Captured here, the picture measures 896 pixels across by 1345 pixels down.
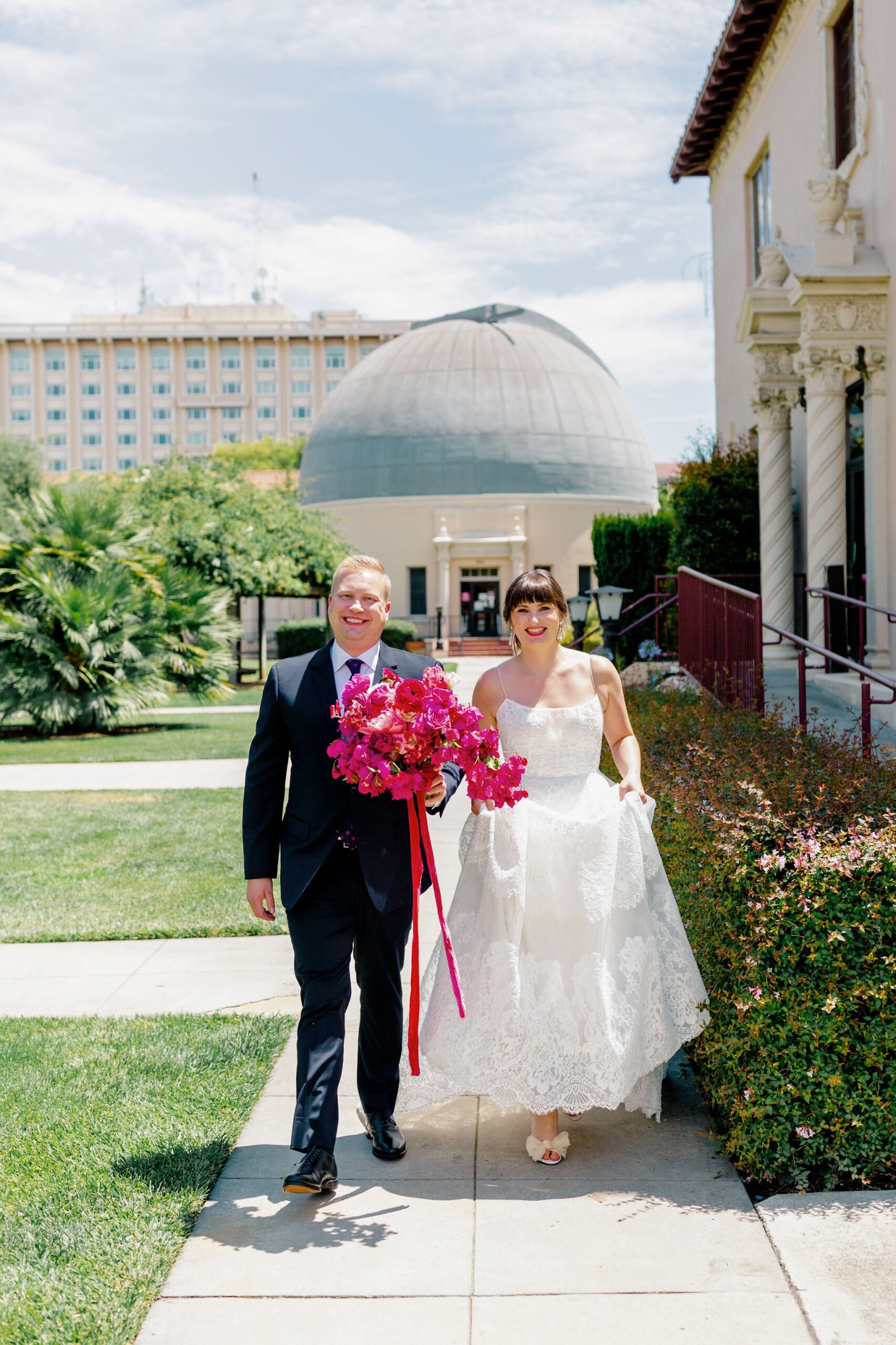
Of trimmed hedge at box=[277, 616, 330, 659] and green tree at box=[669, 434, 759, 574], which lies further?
trimmed hedge at box=[277, 616, 330, 659]

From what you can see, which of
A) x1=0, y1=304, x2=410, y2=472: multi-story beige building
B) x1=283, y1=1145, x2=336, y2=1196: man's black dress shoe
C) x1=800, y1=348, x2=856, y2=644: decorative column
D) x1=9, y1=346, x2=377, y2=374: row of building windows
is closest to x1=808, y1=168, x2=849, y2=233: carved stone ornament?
x1=800, y1=348, x2=856, y2=644: decorative column

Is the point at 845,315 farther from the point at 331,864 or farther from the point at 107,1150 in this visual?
the point at 107,1150

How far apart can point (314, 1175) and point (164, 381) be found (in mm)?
116785

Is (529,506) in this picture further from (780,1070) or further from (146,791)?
(780,1070)

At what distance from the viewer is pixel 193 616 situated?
22172 mm

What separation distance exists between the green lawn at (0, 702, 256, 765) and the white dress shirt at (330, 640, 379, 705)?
10343mm

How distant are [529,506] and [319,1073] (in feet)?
183

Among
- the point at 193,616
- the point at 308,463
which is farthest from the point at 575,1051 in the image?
the point at 308,463

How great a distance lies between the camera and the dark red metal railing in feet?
31.5

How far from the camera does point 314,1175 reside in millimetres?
3703

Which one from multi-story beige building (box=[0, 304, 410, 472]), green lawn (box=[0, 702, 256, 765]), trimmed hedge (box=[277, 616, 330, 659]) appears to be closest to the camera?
green lawn (box=[0, 702, 256, 765])

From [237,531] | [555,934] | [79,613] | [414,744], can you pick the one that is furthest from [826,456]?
[237,531]

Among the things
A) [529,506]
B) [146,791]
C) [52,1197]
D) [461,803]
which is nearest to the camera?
[52,1197]

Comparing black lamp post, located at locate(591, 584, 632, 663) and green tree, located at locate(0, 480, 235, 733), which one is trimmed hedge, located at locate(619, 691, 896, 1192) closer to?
black lamp post, located at locate(591, 584, 632, 663)
